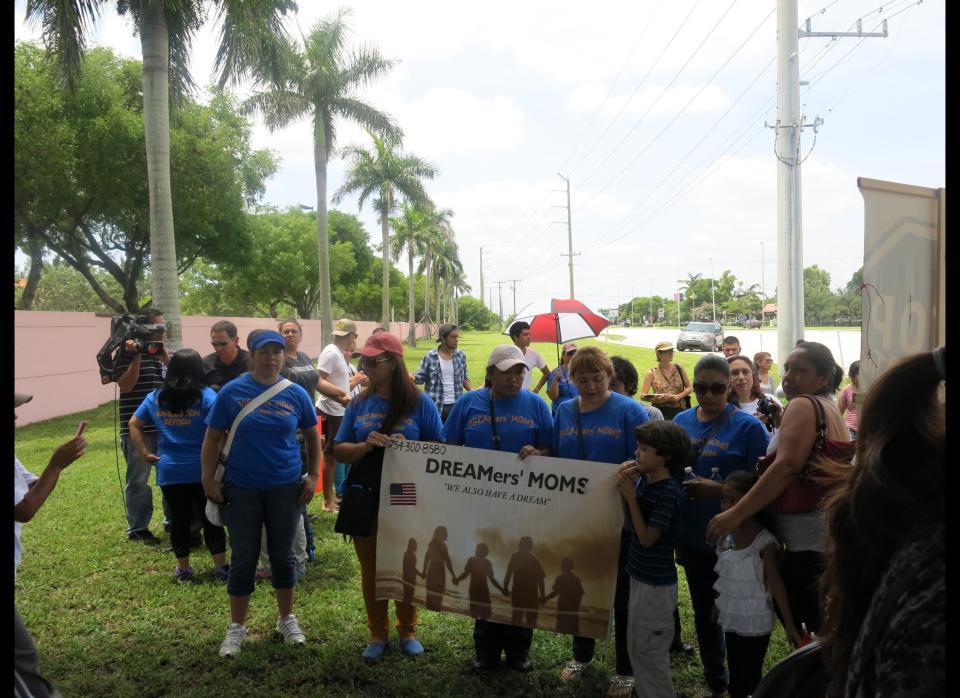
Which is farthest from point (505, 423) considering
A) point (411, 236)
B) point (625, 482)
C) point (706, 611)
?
point (411, 236)

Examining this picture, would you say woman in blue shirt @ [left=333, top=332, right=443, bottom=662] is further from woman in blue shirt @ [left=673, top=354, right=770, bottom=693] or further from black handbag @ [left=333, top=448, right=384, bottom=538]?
woman in blue shirt @ [left=673, top=354, right=770, bottom=693]

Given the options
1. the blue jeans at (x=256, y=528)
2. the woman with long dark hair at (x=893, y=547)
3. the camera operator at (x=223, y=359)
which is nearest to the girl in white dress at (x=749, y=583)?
the woman with long dark hair at (x=893, y=547)

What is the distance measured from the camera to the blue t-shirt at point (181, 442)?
5094mm

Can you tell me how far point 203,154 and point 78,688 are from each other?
69.3ft

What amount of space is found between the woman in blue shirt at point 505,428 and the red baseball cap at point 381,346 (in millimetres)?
578

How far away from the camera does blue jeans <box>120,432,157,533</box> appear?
19.9 feet

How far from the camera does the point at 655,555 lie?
3.23 metres

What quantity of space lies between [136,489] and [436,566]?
370 centimetres

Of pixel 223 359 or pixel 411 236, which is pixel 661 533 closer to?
pixel 223 359

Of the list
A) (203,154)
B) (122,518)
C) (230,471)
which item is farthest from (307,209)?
(230,471)

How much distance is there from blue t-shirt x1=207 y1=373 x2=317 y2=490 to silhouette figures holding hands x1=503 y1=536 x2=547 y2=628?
146cm

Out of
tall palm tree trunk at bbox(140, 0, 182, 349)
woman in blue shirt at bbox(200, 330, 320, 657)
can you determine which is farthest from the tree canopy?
woman in blue shirt at bbox(200, 330, 320, 657)

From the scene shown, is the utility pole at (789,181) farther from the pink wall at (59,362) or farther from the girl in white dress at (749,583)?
the pink wall at (59,362)

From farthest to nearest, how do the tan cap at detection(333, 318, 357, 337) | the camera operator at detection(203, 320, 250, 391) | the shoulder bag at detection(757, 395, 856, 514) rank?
the tan cap at detection(333, 318, 357, 337) < the camera operator at detection(203, 320, 250, 391) < the shoulder bag at detection(757, 395, 856, 514)
